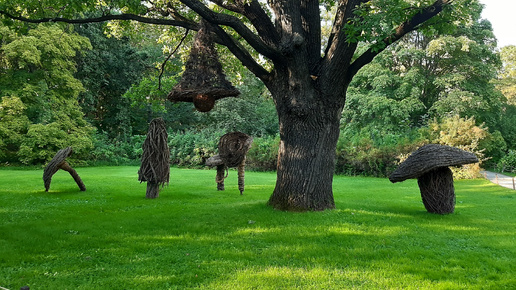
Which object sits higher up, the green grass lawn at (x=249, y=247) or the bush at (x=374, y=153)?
the bush at (x=374, y=153)

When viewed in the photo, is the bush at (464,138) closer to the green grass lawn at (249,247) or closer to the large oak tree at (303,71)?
the green grass lawn at (249,247)

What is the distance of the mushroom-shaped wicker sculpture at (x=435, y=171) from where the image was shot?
691cm

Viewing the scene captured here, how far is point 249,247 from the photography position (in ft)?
17.2

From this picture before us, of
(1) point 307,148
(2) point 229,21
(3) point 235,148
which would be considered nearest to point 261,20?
(2) point 229,21

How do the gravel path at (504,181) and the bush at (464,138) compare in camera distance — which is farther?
the bush at (464,138)

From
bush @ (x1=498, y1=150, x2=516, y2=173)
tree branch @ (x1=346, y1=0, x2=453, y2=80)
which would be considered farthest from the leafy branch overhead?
bush @ (x1=498, y1=150, x2=516, y2=173)

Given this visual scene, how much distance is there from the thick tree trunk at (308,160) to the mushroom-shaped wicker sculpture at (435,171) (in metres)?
1.51

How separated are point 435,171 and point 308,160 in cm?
278

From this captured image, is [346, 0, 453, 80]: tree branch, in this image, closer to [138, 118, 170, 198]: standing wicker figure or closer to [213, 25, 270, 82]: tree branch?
[213, 25, 270, 82]: tree branch

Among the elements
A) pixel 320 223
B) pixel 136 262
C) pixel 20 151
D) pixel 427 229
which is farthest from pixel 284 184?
pixel 20 151

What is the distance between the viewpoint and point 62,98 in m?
25.8

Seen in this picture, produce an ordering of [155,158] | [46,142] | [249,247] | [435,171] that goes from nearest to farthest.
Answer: [249,247] → [435,171] → [155,158] → [46,142]

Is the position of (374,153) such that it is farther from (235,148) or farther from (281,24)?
(281,24)

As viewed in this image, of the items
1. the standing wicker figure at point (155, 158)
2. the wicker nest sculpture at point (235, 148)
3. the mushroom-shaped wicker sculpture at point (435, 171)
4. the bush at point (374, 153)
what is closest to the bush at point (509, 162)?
the bush at point (374, 153)
